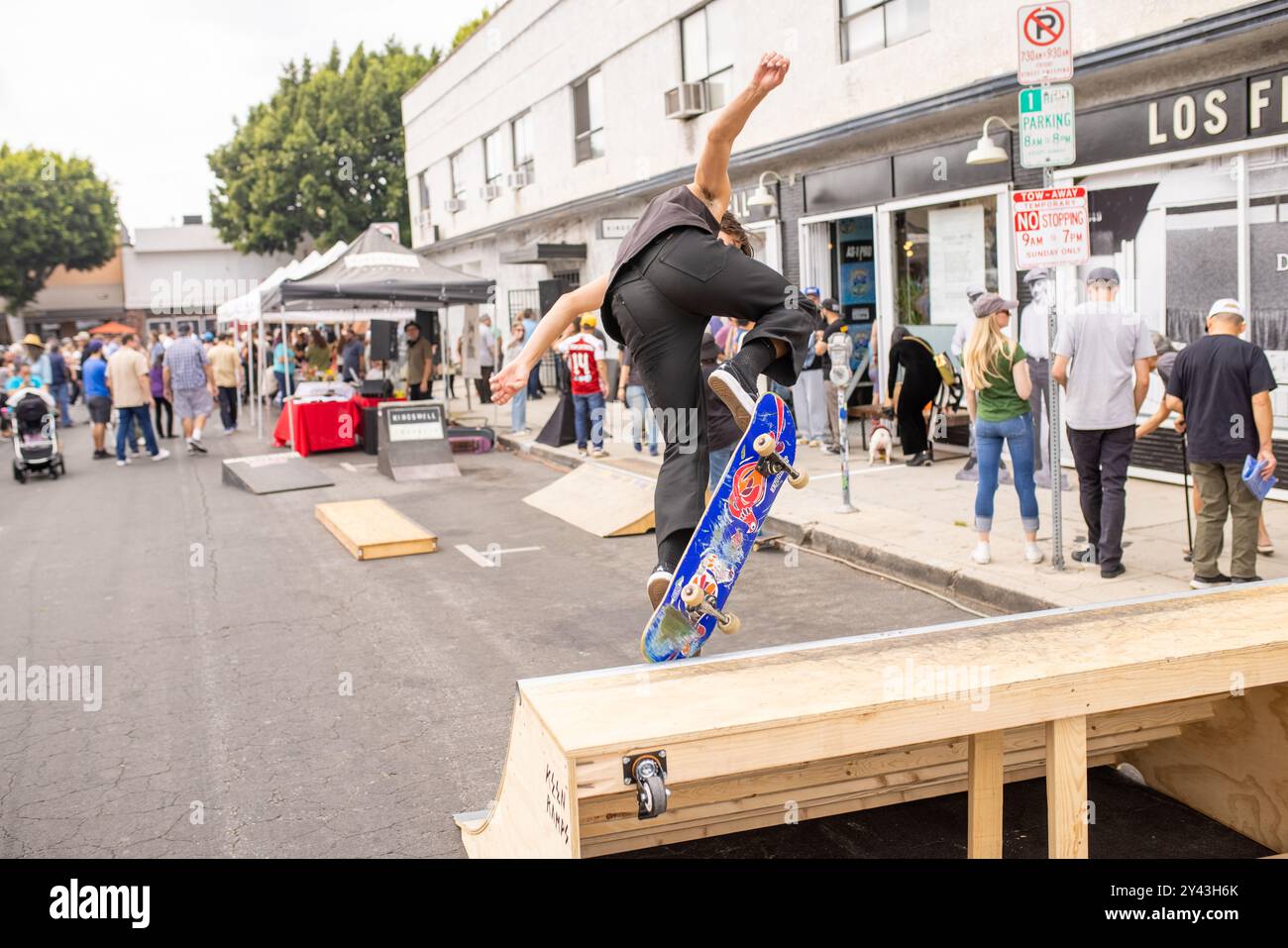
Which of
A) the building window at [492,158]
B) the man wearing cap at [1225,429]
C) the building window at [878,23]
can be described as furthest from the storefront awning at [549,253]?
the man wearing cap at [1225,429]

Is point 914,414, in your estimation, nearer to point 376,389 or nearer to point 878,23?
point 878,23

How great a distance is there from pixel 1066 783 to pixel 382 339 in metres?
21.3


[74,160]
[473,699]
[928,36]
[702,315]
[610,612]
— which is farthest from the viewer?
[74,160]

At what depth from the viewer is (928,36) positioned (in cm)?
1363

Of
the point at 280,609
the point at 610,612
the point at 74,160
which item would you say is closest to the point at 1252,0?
the point at 610,612

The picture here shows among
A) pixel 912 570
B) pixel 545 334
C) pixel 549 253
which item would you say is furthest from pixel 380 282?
pixel 545 334

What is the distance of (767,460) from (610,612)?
12.8 ft

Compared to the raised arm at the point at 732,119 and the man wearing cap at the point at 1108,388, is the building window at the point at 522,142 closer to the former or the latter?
the man wearing cap at the point at 1108,388

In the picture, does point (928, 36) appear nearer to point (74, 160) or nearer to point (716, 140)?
point (716, 140)

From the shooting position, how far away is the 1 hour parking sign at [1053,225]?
773 cm

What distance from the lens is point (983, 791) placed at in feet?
12.1

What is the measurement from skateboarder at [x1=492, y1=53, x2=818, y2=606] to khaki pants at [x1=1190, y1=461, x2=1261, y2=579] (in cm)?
426

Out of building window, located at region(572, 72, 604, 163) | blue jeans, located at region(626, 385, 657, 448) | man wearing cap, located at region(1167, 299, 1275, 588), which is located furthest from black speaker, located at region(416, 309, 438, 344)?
man wearing cap, located at region(1167, 299, 1275, 588)
